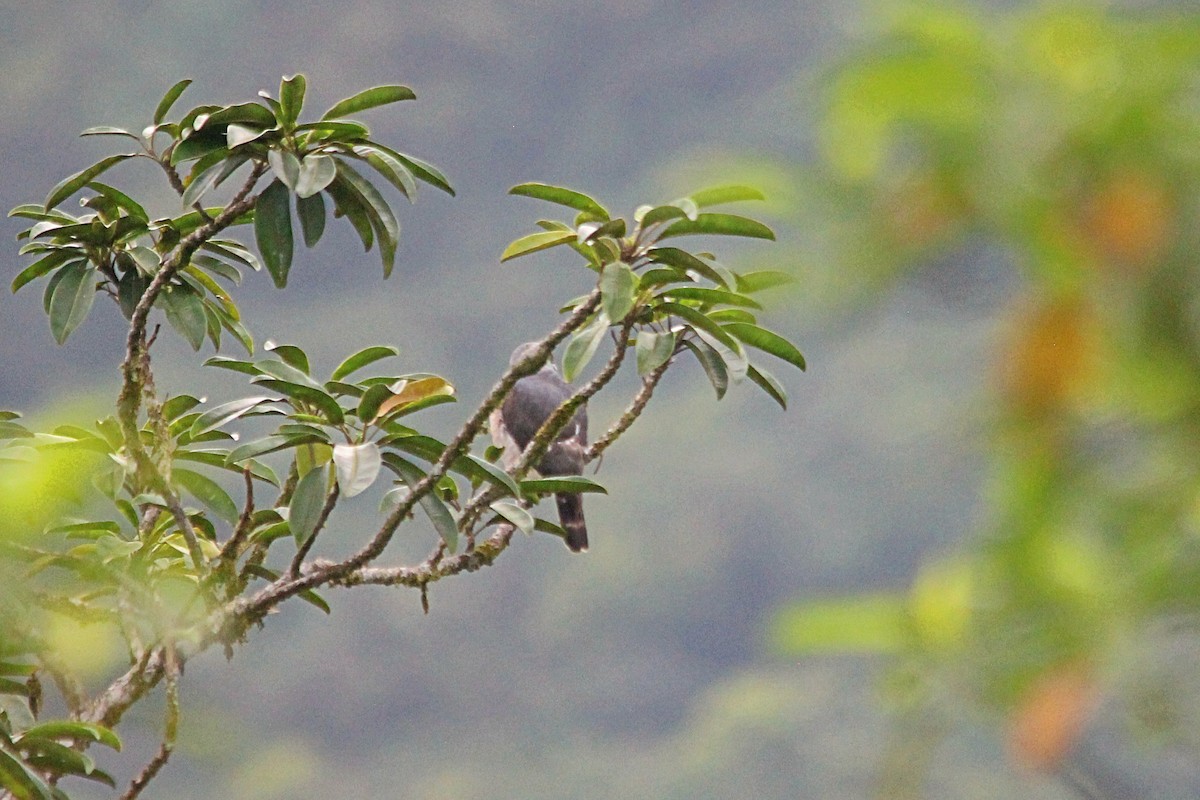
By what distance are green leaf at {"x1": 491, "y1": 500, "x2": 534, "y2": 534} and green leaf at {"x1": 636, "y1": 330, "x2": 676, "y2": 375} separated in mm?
275

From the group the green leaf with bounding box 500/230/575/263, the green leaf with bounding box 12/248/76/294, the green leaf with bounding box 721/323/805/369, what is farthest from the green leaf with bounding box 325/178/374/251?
the green leaf with bounding box 721/323/805/369

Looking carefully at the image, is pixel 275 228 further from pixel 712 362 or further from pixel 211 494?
pixel 712 362

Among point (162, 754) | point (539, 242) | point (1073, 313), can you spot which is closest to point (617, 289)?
point (539, 242)

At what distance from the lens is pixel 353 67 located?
36.4 metres

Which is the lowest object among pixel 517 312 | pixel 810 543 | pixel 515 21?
pixel 810 543

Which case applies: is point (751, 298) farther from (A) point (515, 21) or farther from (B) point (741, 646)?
(A) point (515, 21)

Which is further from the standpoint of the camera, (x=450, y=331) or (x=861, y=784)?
(x=450, y=331)

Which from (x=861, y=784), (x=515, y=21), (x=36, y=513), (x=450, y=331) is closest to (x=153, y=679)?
(x=36, y=513)

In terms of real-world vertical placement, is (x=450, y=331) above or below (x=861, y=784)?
above

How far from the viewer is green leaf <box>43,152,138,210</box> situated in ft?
7.27

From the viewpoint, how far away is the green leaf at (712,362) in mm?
2211

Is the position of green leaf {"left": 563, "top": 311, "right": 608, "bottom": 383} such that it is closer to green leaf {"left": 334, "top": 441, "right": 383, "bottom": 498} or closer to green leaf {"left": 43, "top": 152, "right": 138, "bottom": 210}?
green leaf {"left": 334, "top": 441, "right": 383, "bottom": 498}

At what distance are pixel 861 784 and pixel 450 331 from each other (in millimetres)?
32784

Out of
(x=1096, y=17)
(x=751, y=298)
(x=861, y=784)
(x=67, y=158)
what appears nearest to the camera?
(x=1096, y=17)
